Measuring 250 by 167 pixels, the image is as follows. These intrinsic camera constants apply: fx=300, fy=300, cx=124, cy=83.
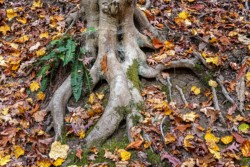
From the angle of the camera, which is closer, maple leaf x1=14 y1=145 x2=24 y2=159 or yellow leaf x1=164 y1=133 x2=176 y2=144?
yellow leaf x1=164 y1=133 x2=176 y2=144

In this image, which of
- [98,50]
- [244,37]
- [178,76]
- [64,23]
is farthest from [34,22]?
[244,37]

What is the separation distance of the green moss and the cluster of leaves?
0.71 m

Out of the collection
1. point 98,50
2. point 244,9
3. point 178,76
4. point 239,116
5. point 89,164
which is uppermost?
point 244,9

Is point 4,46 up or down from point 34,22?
down

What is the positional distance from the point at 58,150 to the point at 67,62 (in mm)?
1462

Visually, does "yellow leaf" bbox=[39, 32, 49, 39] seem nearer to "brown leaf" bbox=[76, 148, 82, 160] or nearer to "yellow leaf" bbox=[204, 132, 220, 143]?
"brown leaf" bbox=[76, 148, 82, 160]

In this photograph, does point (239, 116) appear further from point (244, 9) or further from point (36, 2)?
point (36, 2)

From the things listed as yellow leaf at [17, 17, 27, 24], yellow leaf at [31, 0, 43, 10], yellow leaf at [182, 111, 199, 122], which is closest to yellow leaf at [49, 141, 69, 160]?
yellow leaf at [182, 111, 199, 122]

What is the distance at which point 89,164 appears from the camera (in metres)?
4.09

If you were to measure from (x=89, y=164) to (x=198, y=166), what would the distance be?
57.0 inches

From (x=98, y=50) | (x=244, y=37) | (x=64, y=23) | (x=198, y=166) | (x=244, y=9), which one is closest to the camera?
(x=198, y=166)

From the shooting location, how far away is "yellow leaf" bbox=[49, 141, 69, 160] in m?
4.23

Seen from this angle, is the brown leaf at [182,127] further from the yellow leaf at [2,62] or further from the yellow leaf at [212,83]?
the yellow leaf at [2,62]

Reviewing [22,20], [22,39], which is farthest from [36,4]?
[22,39]
